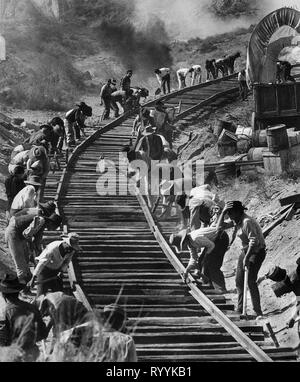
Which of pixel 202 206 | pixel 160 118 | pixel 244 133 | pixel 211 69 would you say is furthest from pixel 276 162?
pixel 211 69

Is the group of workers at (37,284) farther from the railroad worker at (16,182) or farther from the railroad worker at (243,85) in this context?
the railroad worker at (243,85)

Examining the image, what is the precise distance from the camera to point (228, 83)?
119 feet

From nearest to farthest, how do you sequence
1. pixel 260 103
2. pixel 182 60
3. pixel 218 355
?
pixel 218 355 < pixel 260 103 < pixel 182 60

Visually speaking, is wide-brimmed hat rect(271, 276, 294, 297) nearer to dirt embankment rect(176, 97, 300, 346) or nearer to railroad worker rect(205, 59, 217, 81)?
dirt embankment rect(176, 97, 300, 346)

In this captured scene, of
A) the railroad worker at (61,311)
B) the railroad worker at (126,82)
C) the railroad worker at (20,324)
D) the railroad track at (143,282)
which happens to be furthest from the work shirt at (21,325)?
the railroad worker at (126,82)

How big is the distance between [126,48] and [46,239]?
32.4 meters

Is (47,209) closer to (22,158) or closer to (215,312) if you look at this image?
(215,312)

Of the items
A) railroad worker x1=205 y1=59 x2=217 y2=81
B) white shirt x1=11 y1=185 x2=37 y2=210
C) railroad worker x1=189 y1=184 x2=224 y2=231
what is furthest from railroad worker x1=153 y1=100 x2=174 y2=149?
railroad worker x1=205 y1=59 x2=217 y2=81

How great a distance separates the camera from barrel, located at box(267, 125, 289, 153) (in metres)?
21.0

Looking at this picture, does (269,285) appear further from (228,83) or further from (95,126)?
(228,83)

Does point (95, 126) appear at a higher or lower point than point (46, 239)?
higher
